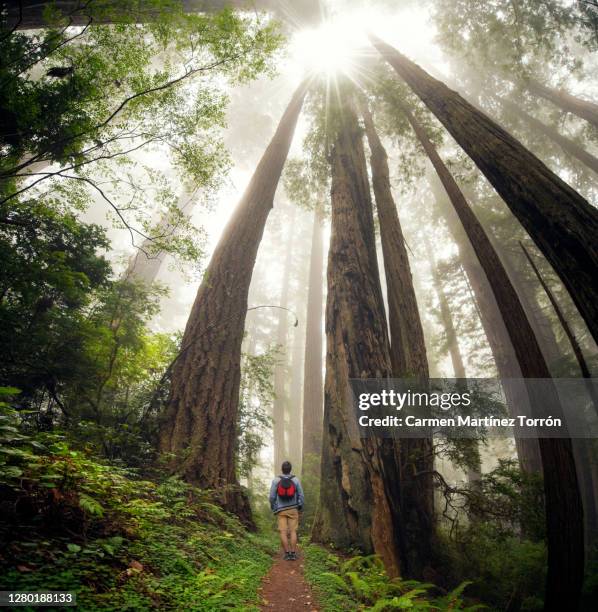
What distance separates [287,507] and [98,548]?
3.68 m

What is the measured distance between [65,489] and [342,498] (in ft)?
14.7

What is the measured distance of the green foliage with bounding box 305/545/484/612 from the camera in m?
3.18

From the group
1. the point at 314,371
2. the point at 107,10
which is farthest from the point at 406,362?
the point at 314,371

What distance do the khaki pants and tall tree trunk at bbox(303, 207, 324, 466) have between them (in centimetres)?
639

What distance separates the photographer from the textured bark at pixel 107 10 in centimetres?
492

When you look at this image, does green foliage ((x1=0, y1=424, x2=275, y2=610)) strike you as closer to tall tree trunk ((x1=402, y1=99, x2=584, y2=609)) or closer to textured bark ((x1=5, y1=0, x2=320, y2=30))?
tall tree trunk ((x1=402, y1=99, x2=584, y2=609))

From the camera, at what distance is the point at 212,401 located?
5.66m

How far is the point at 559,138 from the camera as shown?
14.4 m

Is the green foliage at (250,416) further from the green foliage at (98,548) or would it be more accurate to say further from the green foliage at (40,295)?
the green foliage at (98,548)

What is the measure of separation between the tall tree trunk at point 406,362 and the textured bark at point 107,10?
15.6ft

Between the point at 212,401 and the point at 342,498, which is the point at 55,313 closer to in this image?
the point at 212,401

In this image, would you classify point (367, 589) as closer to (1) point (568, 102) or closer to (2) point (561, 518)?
(2) point (561, 518)

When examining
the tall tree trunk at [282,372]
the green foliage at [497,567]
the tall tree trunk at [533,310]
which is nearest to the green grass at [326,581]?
the green foliage at [497,567]

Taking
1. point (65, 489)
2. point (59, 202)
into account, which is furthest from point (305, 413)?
point (65, 489)
